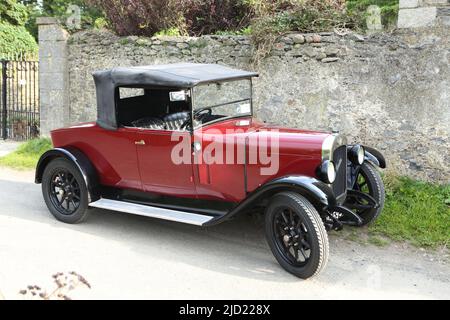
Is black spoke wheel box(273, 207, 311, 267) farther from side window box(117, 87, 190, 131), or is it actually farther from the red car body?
side window box(117, 87, 190, 131)

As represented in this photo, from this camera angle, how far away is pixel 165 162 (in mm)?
5164

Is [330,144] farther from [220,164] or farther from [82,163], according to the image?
[82,163]

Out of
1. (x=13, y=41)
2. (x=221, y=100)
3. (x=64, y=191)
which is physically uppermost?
(x=13, y=41)

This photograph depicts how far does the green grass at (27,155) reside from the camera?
28.7 ft

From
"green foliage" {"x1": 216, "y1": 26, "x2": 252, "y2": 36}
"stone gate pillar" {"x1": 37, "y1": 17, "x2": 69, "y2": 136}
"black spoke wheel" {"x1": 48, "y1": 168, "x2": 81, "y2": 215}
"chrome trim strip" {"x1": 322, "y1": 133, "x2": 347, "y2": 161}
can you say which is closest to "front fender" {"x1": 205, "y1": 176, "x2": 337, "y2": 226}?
"chrome trim strip" {"x1": 322, "y1": 133, "x2": 347, "y2": 161}

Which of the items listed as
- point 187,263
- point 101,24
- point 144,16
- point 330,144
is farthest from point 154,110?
point 101,24

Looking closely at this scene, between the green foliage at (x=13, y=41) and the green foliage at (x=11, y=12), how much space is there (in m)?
1.12

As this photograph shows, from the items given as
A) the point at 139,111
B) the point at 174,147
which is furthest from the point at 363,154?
the point at 139,111

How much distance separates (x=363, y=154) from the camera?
5.31m

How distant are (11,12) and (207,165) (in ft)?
51.0

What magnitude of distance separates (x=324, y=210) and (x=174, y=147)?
5.47ft

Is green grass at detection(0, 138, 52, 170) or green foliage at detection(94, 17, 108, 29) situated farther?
green foliage at detection(94, 17, 108, 29)

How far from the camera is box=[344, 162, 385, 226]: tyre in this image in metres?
5.32

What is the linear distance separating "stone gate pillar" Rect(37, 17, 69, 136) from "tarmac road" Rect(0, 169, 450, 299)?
404cm
